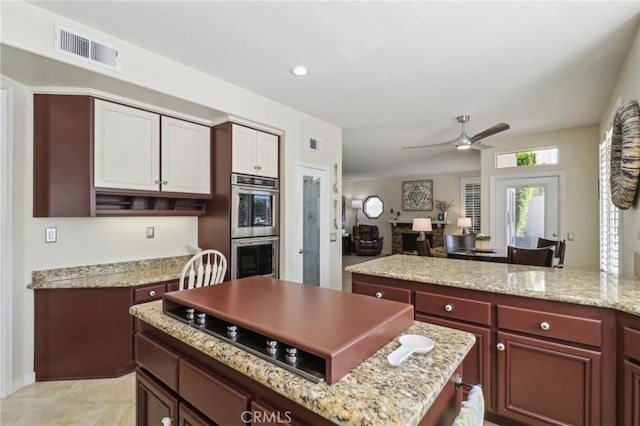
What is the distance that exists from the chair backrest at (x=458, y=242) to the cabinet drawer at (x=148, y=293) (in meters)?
3.78

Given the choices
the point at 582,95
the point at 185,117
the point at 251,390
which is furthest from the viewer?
the point at 582,95

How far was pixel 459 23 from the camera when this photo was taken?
2.14 m

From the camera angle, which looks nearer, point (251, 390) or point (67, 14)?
point (251, 390)

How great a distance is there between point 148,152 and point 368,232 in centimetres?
809

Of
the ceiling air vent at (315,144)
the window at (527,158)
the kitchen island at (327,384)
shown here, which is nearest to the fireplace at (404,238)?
the window at (527,158)

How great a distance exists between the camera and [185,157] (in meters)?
3.18

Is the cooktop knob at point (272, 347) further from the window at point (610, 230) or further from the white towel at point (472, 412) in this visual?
the window at point (610, 230)

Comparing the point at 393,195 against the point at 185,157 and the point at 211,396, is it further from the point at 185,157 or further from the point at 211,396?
the point at 211,396

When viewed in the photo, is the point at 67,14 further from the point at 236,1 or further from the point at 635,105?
the point at 635,105

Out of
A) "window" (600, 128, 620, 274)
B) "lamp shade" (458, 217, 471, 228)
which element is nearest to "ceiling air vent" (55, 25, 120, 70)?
"window" (600, 128, 620, 274)

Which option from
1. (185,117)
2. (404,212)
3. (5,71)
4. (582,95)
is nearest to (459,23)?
(582,95)

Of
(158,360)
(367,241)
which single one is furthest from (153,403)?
(367,241)

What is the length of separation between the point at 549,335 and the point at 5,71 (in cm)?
392

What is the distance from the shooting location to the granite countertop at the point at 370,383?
716mm
